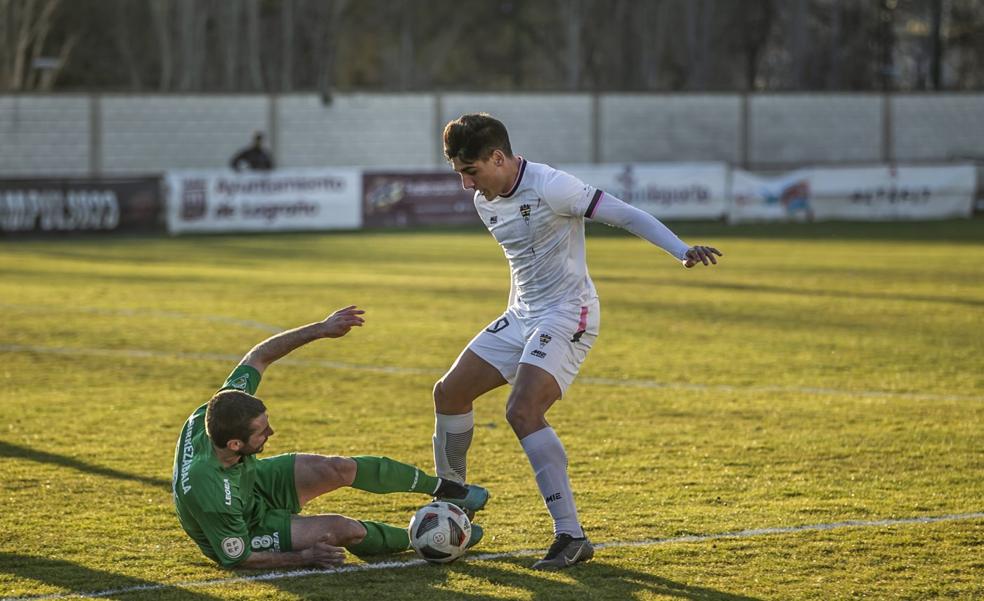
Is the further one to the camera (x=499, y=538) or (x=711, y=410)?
(x=711, y=410)

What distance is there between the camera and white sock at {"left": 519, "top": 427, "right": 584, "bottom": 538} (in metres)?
6.22

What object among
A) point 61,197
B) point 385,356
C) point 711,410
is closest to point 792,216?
point 61,197

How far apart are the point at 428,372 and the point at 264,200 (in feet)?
63.7

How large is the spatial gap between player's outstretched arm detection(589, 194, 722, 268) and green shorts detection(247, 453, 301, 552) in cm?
181

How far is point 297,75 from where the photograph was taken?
58062 millimetres

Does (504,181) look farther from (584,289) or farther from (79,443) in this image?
(79,443)

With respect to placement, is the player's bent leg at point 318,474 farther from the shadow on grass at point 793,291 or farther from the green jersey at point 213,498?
the shadow on grass at point 793,291

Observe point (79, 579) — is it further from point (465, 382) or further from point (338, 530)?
point (465, 382)

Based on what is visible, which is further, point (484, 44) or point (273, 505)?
point (484, 44)

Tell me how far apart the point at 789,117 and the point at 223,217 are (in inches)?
719

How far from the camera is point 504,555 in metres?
6.42

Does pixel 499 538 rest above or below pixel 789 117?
below

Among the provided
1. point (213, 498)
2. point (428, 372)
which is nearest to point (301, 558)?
point (213, 498)

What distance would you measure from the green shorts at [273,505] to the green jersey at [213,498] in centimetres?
4
